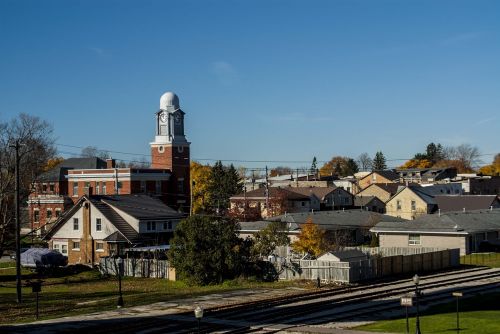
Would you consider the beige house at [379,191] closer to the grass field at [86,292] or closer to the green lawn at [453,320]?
the grass field at [86,292]

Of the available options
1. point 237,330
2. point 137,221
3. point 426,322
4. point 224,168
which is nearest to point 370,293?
point 426,322

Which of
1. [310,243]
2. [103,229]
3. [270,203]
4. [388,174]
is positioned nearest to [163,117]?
[270,203]

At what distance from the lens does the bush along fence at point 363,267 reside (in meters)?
49.2

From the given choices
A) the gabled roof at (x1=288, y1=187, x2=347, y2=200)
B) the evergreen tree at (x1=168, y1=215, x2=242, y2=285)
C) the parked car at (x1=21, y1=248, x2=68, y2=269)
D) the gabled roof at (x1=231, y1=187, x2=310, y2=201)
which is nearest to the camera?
the evergreen tree at (x1=168, y1=215, x2=242, y2=285)

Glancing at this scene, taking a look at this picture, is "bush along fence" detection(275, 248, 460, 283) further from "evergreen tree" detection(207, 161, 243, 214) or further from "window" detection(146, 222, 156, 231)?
"evergreen tree" detection(207, 161, 243, 214)

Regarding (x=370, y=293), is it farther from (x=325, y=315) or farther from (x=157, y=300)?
(x=157, y=300)

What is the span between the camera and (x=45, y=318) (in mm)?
37312

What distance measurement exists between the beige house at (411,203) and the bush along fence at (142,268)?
47.6m

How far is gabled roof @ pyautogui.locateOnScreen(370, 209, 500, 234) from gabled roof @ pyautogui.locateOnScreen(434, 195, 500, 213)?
48.8ft

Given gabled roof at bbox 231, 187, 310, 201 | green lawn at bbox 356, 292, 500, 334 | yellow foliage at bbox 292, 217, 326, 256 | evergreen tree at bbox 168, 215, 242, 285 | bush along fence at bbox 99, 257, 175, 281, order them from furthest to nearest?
gabled roof at bbox 231, 187, 310, 201 → yellow foliage at bbox 292, 217, 326, 256 → bush along fence at bbox 99, 257, 175, 281 → evergreen tree at bbox 168, 215, 242, 285 → green lawn at bbox 356, 292, 500, 334

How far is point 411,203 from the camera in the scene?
3942 inches

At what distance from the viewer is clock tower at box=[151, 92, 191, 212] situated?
10206 centimetres

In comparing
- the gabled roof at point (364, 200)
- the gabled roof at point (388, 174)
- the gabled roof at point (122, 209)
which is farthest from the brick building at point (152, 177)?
the gabled roof at point (388, 174)

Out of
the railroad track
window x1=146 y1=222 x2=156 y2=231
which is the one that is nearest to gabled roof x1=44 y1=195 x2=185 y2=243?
window x1=146 y1=222 x2=156 y2=231
